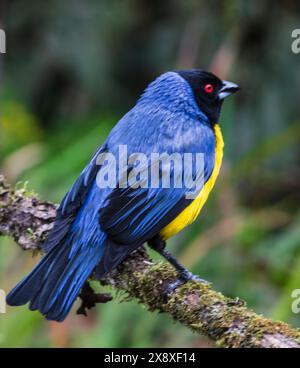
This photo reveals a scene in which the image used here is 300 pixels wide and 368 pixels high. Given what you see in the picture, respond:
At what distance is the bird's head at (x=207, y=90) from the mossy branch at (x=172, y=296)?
3.91 feet

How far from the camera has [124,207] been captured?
4156mm

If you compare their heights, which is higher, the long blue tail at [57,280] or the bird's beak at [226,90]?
the bird's beak at [226,90]

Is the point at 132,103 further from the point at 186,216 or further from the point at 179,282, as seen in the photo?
the point at 179,282

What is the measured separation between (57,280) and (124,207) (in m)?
0.51

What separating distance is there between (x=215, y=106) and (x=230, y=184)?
61.2 inches

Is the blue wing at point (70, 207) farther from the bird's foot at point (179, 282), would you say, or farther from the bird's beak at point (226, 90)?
the bird's beak at point (226, 90)

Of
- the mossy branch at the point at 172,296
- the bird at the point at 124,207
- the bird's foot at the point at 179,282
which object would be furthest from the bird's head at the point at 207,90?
the bird's foot at the point at 179,282

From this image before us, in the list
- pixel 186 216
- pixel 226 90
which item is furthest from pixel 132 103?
pixel 186 216

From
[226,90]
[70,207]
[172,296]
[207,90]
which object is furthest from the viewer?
[226,90]

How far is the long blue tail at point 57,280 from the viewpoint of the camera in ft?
12.8

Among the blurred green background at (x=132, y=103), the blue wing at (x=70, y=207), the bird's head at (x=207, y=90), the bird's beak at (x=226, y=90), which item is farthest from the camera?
the blurred green background at (x=132, y=103)
